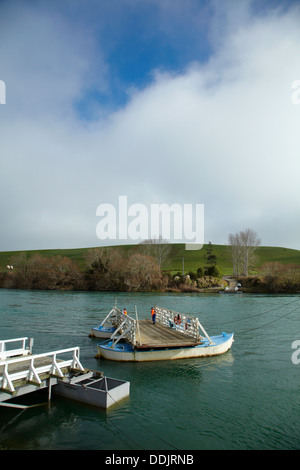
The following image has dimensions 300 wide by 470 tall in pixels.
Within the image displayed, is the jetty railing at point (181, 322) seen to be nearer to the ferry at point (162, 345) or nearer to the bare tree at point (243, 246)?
the ferry at point (162, 345)

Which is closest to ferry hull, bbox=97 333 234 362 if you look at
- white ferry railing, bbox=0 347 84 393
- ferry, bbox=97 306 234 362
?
ferry, bbox=97 306 234 362

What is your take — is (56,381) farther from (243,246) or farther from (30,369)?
(243,246)

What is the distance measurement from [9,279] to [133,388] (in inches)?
3495

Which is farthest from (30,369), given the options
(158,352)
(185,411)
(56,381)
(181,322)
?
(181,322)

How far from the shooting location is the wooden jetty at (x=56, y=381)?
12903 millimetres

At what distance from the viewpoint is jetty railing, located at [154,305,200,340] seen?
2335cm

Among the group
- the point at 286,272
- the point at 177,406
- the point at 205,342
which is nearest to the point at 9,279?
the point at 286,272

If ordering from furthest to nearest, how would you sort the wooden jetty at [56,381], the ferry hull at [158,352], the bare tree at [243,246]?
the bare tree at [243,246] → the ferry hull at [158,352] → the wooden jetty at [56,381]

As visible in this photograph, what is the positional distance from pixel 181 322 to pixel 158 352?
4.97 m

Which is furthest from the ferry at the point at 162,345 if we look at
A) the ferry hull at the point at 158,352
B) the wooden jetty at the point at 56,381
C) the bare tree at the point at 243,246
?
the bare tree at the point at 243,246

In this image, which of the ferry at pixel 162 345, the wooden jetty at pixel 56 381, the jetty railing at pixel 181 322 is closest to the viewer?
the wooden jetty at pixel 56 381

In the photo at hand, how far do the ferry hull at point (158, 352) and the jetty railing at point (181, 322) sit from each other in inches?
44.5

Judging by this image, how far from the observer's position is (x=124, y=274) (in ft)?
283
